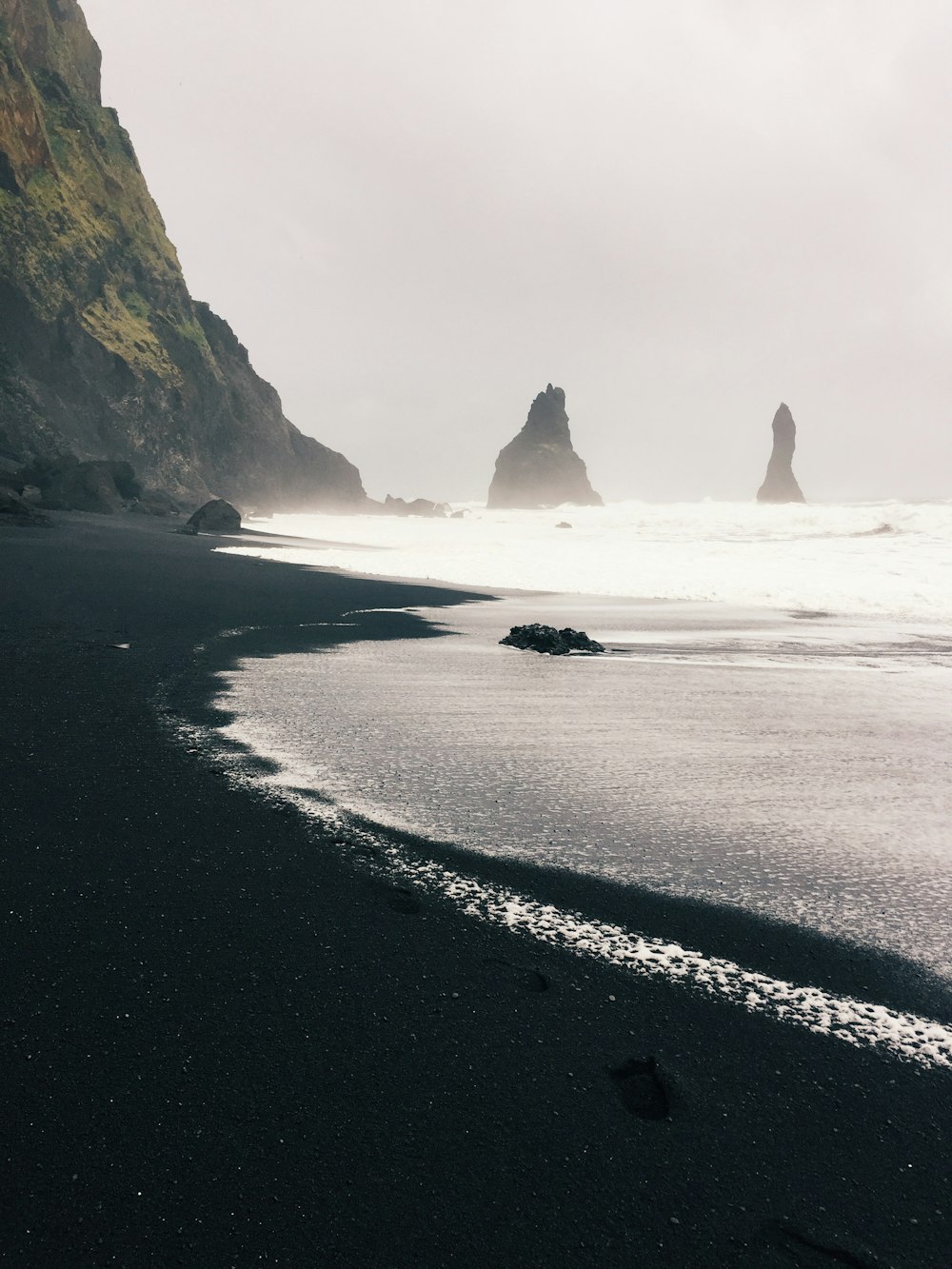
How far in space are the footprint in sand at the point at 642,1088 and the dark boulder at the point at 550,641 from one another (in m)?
6.23

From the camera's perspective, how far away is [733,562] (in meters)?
22.2

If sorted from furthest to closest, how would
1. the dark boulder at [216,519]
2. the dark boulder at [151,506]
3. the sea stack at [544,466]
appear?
the sea stack at [544,466], the dark boulder at [151,506], the dark boulder at [216,519]

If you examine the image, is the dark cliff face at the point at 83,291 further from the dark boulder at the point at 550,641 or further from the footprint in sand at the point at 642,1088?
the footprint in sand at the point at 642,1088

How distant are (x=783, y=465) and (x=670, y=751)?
5428 inches

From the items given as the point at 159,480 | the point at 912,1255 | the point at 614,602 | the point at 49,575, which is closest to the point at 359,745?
the point at 912,1255

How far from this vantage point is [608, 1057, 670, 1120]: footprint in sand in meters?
1.59

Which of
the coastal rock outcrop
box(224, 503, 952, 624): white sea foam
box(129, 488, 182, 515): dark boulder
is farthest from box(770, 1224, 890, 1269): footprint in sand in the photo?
box(129, 488, 182, 515): dark boulder

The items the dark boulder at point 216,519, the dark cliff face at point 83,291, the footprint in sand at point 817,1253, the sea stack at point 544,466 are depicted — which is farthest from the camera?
the sea stack at point 544,466

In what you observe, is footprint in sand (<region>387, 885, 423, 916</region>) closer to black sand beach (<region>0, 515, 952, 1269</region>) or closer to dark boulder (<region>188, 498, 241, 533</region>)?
black sand beach (<region>0, 515, 952, 1269</region>)

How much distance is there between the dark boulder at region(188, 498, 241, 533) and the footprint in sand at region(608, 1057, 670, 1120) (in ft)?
107

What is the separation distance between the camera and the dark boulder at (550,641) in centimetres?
801

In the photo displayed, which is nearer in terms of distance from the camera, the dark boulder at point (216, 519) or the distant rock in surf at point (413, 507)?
the dark boulder at point (216, 519)

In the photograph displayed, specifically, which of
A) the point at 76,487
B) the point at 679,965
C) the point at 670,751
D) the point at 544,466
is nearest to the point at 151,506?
the point at 76,487

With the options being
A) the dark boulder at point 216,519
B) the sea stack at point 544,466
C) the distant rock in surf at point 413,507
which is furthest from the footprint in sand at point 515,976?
the sea stack at point 544,466
